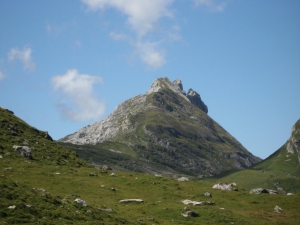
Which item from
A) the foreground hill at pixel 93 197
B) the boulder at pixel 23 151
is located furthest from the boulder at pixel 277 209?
the boulder at pixel 23 151

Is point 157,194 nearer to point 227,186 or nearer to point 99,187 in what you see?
point 99,187

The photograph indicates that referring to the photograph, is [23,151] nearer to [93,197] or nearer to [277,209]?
[93,197]

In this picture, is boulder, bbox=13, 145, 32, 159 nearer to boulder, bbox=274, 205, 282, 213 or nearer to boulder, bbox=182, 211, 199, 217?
boulder, bbox=182, 211, 199, 217

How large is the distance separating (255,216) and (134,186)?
21653 millimetres

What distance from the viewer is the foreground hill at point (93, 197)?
118ft

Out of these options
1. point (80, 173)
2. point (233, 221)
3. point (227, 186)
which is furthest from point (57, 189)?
point (227, 186)

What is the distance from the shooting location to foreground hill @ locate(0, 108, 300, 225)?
1416 inches

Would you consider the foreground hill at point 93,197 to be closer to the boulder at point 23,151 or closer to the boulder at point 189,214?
the boulder at point 23,151

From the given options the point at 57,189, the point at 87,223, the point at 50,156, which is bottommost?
the point at 87,223

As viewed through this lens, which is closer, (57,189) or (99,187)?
(57,189)

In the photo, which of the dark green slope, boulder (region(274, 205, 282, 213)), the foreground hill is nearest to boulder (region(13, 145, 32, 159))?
the foreground hill

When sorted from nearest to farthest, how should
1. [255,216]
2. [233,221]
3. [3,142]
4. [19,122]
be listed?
[233,221] → [255,216] → [3,142] → [19,122]

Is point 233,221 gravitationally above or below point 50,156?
below

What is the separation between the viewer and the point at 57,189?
54750 mm
